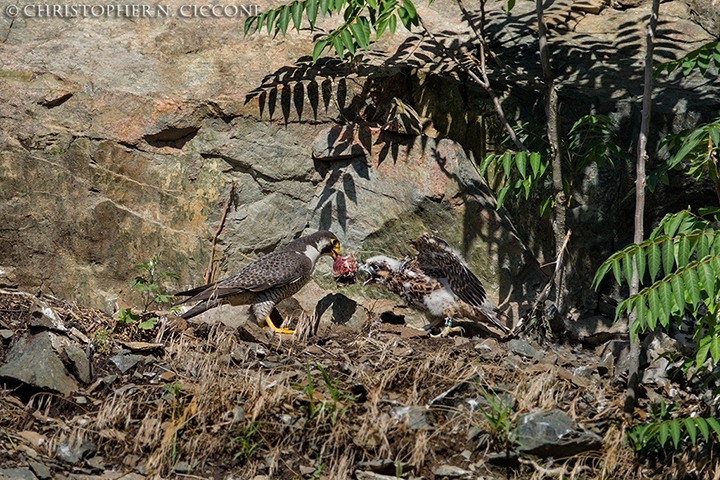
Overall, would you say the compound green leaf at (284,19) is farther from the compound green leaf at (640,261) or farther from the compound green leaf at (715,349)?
the compound green leaf at (715,349)

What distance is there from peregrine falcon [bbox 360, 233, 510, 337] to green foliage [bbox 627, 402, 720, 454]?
1.64m

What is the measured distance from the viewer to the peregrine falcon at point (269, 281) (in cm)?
730

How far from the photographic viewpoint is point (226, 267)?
7957 millimetres

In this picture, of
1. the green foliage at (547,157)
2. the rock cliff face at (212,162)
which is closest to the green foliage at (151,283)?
the rock cliff face at (212,162)

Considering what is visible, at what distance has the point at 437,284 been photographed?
7465 millimetres

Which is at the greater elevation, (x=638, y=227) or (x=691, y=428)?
(x=638, y=227)

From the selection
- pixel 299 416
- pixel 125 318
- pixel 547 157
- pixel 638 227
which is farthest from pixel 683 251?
pixel 125 318

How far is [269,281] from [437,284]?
1.27m

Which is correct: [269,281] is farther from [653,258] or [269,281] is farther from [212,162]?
[653,258]

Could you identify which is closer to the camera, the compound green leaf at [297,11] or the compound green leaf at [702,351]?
the compound green leaf at [702,351]

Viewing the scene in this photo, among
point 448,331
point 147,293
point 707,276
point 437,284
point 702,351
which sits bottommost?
point 147,293

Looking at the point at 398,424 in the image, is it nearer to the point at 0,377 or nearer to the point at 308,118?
the point at 0,377

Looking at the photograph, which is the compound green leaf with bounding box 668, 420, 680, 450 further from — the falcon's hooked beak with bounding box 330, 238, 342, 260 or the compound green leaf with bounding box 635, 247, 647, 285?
the falcon's hooked beak with bounding box 330, 238, 342, 260

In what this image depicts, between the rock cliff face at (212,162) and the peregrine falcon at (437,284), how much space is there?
29 cm
